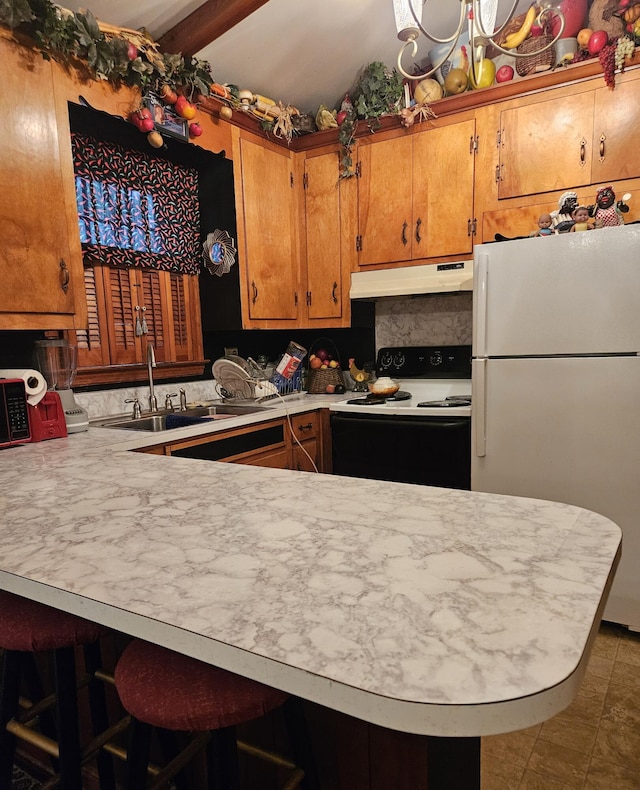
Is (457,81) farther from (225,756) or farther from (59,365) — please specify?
(225,756)

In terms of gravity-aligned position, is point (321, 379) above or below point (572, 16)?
below

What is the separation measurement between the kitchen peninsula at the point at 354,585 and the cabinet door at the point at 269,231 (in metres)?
1.97

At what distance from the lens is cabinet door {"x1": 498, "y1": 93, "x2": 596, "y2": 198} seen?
2350 mm

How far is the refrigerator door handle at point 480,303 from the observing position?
2.23 metres

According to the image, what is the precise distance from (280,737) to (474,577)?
596mm

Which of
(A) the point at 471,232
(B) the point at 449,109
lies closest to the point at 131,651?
(A) the point at 471,232

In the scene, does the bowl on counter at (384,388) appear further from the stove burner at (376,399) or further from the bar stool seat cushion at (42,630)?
the bar stool seat cushion at (42,630)

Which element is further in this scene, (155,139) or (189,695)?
(155,139)

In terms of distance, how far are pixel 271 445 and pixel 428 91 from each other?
2058 millimetres

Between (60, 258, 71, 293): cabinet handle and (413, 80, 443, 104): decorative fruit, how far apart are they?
79.4 inches

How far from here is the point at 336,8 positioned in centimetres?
248

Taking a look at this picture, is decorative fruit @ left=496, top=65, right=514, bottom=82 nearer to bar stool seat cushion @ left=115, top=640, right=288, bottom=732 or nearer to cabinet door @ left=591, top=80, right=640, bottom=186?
cabinet door @ left=591, top=80, right=640, bottom=186

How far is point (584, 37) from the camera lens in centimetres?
230

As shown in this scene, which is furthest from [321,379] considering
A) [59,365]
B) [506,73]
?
[506,73]
